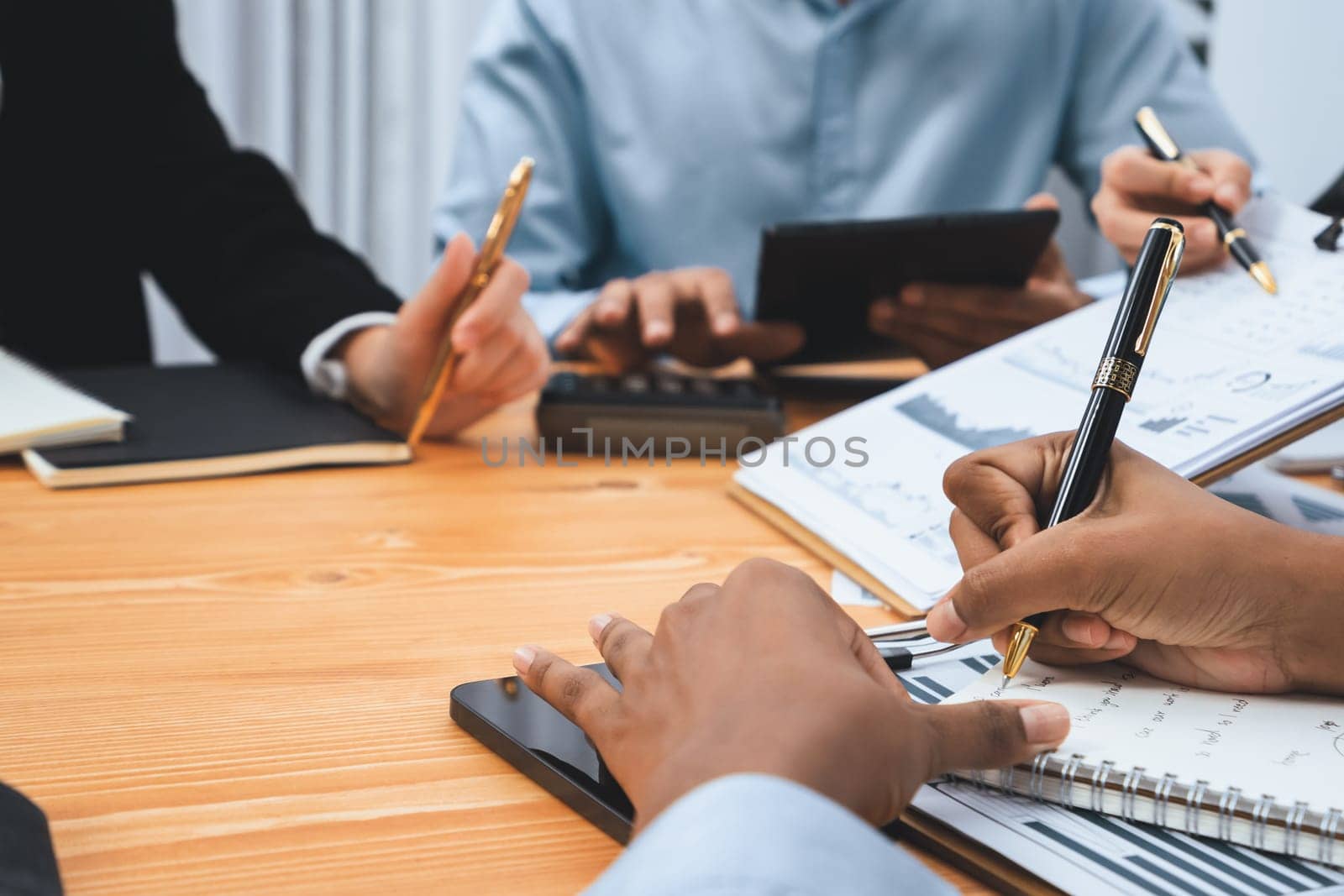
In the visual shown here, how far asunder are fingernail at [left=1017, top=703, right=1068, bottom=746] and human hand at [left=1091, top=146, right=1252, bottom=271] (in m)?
0.47

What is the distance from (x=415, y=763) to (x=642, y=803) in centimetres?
10

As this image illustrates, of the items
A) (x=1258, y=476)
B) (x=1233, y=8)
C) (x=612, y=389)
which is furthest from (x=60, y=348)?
(x=1233, y=8)

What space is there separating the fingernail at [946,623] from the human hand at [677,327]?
23.1 inches

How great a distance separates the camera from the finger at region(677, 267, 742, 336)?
97 centimetres

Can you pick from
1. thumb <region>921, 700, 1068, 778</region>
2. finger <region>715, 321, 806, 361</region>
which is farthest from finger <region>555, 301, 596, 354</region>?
thumb <region>921, 700, 1068, 778</region>

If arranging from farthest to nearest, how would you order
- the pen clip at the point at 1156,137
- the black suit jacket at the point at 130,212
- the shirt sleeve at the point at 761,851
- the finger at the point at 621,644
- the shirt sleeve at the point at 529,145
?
the shirt sleeve at the point at 529,145 → the black suit jacket at the point at 130,212 → the pen clip at the point at 1156,137 → the finger at the point at 621,644 → the shirt sleeve at the point at 761,851

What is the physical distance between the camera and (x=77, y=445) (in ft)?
2.39

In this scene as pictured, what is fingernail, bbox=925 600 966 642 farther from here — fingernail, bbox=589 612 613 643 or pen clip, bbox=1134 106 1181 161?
pen clip, bbox=1134 106 1181 161

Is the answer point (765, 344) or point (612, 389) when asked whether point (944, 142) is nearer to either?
point (765, 344)

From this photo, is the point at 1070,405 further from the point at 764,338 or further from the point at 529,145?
the point at 529,145

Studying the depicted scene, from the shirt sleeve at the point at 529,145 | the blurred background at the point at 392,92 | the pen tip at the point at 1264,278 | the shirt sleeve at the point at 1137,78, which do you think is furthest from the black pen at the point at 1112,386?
the blurred background at the point at 392,92

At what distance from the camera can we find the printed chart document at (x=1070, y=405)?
0.54m

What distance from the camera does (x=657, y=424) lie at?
2.69 feet

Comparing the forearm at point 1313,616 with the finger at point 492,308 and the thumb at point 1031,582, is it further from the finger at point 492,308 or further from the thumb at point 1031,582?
the finger at point 492,308
